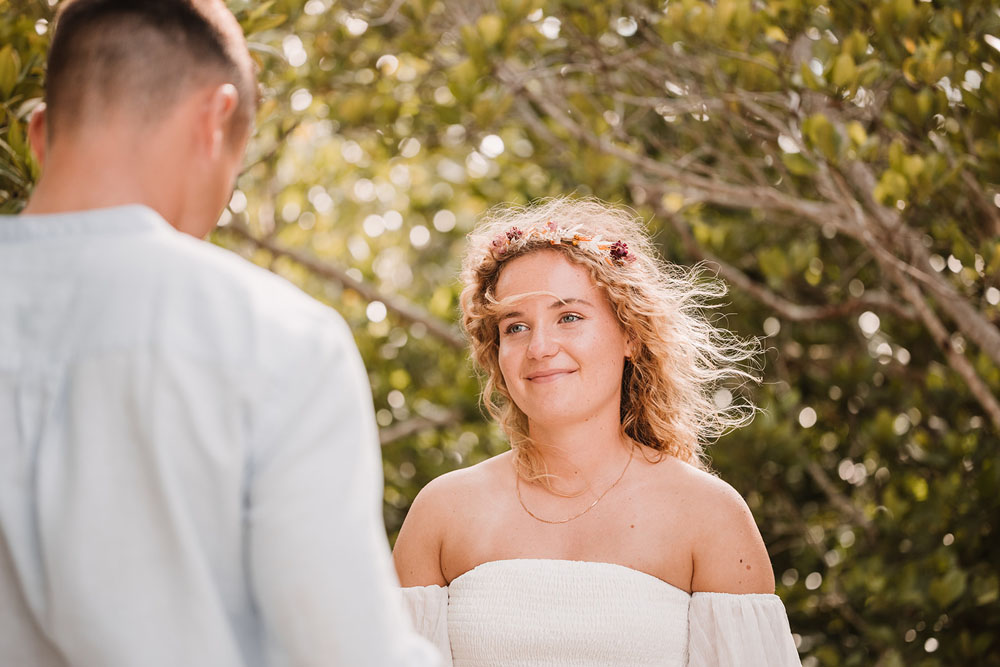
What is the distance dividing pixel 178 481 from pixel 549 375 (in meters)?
1.34

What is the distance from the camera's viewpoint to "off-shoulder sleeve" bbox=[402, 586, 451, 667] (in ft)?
7.53

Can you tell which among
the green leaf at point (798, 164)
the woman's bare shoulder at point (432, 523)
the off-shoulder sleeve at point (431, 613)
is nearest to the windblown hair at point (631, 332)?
the woman's bare shoulder at point (432, 523)

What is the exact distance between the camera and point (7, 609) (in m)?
1.20

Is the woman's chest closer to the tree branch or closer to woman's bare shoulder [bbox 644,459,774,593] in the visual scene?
woman's bare shoulder [bbox 644,459,774,593]

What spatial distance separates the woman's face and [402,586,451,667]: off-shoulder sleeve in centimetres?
48

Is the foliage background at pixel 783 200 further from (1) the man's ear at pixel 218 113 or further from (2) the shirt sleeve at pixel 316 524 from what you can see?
(2) the shirt sleeve at pixel 316 524

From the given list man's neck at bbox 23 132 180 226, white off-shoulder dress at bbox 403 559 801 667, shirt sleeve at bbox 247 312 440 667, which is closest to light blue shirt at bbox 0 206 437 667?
shirt sleeve at bbox 247 312 440 667

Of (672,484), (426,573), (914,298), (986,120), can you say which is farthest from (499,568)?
(986,120)

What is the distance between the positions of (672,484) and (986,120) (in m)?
1.63

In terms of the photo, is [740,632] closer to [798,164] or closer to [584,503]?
[584,503]

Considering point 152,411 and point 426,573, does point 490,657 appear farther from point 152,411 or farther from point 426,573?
point 152,411

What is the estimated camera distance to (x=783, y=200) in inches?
134

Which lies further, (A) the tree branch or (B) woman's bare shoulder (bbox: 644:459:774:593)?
(A) the tree branch

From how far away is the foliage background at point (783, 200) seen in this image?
307 centimetres
